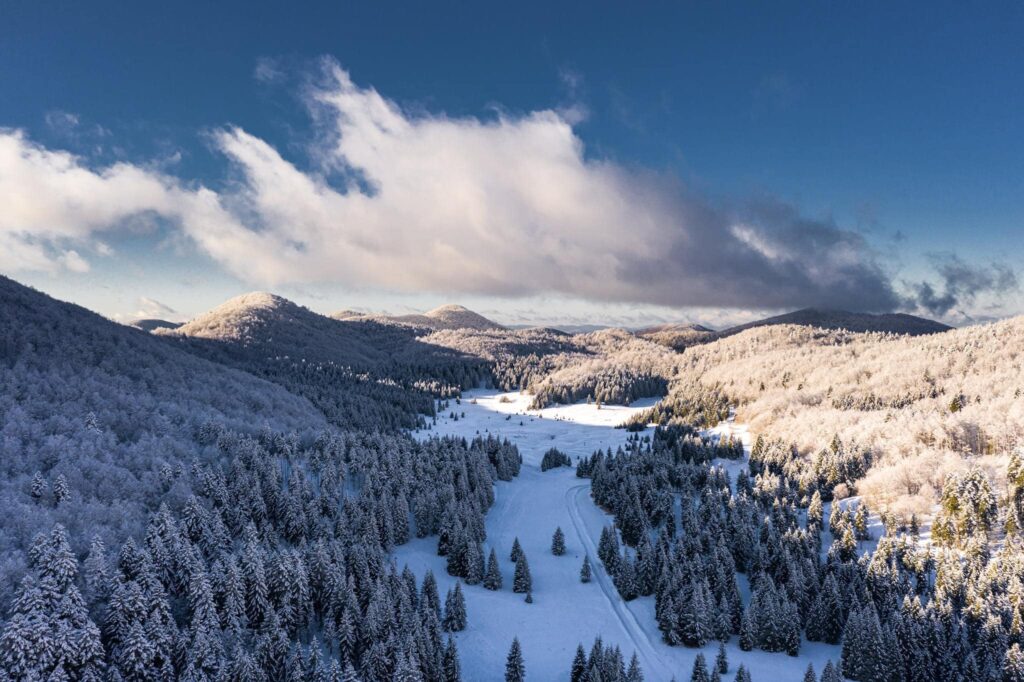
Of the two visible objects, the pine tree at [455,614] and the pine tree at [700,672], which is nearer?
the pine tree at [700,672]

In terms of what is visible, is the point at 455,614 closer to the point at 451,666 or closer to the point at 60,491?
the point at 451,666

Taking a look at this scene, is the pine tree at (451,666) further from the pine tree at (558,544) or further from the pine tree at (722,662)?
the pine tree at (558,544)

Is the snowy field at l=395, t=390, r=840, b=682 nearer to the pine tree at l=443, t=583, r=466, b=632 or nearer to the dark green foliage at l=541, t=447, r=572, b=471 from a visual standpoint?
the pine tree at l=443, t=583, r=466, b=632

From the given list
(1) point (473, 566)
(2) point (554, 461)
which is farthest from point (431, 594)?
(2) point (554, 461)

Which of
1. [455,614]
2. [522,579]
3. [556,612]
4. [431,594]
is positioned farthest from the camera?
[522,579]

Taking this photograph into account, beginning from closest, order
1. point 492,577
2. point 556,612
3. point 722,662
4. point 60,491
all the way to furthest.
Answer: point 60,491 → point 722,662 → point 556,612 → point 492,577

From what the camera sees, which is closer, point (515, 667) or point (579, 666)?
point (515, 667)

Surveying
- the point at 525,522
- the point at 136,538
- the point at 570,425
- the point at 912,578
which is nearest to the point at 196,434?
the point at 136,538

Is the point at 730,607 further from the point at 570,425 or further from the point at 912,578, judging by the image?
the point at 570,425

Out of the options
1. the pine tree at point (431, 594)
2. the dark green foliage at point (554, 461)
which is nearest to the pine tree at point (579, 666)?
the pine tree at point (431, 594)
